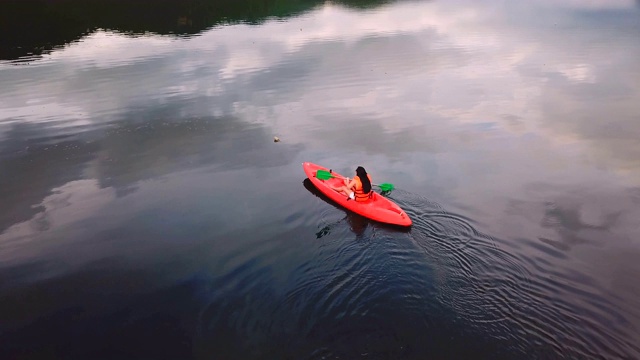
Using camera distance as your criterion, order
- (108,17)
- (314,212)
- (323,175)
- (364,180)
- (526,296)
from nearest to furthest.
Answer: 1. (526,296)
2. (364,180)
3. (314,212)
4. (323,175)
5. (108,17)

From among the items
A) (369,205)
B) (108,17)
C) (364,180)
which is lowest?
(369,205)

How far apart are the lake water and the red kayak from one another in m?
0.33

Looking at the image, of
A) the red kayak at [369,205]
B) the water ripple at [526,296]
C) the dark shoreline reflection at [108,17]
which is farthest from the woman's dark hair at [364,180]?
the dark shoreline reflection at [108,17]

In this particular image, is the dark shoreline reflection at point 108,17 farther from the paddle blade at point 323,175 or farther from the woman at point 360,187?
the woman at point 360,187

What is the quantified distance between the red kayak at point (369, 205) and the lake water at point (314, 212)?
12.8 inches

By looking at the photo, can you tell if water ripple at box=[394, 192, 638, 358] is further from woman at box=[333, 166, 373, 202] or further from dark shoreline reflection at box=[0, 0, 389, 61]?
dark shoreline reflection at box=[0, 0, 389, 61]

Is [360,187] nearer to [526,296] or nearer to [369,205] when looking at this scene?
[369,205]

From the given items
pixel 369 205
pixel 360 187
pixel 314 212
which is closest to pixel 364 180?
pixel 360 187

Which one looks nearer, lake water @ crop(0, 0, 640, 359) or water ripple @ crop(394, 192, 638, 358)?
water ripple @ crop(394, 192, 638, 358)

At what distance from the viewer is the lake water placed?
798 centimetres

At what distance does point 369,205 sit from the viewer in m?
12.0

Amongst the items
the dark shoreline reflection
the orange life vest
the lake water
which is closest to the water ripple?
the lake water

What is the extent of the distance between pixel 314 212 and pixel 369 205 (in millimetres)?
1630

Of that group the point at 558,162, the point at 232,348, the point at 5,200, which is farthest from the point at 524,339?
the point at 5,200
